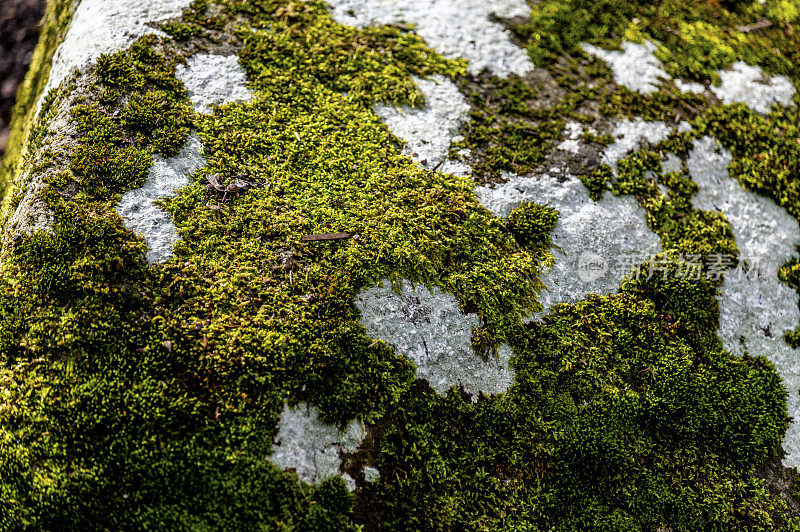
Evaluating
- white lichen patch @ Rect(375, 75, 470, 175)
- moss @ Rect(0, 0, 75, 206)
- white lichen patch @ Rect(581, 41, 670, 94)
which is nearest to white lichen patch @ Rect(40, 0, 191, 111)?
moss @ Rect(0, 0, 75, 206)

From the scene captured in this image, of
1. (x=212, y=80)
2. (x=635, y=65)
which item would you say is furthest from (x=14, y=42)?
(x=635, y=65)

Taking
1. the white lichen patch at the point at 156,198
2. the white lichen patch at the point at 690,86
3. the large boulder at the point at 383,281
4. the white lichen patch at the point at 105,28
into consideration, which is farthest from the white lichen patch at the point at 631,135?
the white lichen patch at the point at 105,28

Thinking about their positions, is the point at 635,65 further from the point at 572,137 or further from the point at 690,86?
the point at 572,137

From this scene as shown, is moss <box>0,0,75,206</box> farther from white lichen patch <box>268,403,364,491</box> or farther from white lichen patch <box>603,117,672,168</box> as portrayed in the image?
white lichen patch <box>603,117,672,168</box>

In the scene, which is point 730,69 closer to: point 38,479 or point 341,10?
point 341,10

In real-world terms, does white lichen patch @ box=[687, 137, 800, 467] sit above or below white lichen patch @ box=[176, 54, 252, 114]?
below

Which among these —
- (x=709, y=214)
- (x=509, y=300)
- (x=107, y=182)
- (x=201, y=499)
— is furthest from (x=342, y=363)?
(x=709, y=214)
